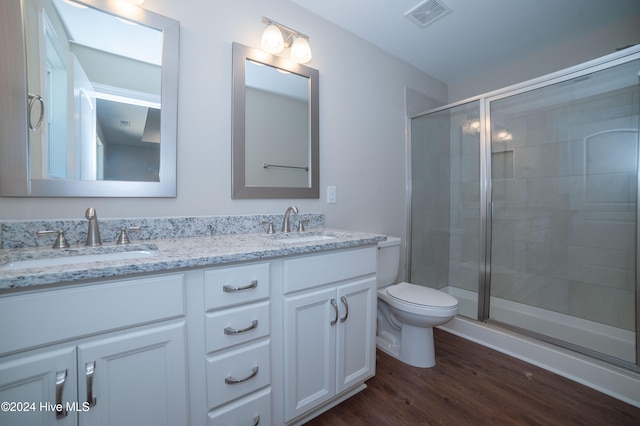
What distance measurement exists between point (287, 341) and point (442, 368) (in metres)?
1.16

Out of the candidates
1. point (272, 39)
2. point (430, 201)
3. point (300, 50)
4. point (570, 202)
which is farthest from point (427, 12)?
point (570, 202)

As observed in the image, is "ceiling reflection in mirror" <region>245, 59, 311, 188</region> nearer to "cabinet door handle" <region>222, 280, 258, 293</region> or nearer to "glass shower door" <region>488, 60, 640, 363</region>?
"cabinet door handle" <region>222, 280, 258, 293</region>

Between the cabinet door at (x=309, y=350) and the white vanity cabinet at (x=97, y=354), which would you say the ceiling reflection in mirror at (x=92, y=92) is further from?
the cabinet door at (x=309, y=350)

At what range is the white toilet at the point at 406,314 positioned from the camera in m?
1.58

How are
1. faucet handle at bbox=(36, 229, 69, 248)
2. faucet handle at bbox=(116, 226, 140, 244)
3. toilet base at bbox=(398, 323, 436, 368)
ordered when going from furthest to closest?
toilet base at bbox=(398, 323, 436, 368)
faucet handle at bbox=(116, 226, 140, 244)
faucet handle at bbox=(36, 229, 69, 248)

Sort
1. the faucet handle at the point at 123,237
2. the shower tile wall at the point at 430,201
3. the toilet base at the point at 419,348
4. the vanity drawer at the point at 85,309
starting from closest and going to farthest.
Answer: the vanity drawer at the point at 85,309 < the faucet handle at the point at 123,237 < the toilet base at the point at 419,348 < the shower tile wall at the point at 430,201

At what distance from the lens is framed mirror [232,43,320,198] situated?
4.85 ft

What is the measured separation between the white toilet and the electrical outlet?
441mm

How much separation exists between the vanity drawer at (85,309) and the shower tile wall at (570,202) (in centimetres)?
239

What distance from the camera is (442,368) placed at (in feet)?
5.46

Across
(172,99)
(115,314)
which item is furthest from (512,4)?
(115,314)

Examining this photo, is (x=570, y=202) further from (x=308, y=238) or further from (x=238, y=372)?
(x=238, y=372)

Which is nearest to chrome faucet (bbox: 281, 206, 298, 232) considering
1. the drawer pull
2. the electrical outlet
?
the electrical outlet

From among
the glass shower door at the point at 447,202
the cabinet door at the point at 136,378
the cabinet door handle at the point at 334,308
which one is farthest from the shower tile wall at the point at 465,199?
the cabinet door at the point at 136,378
